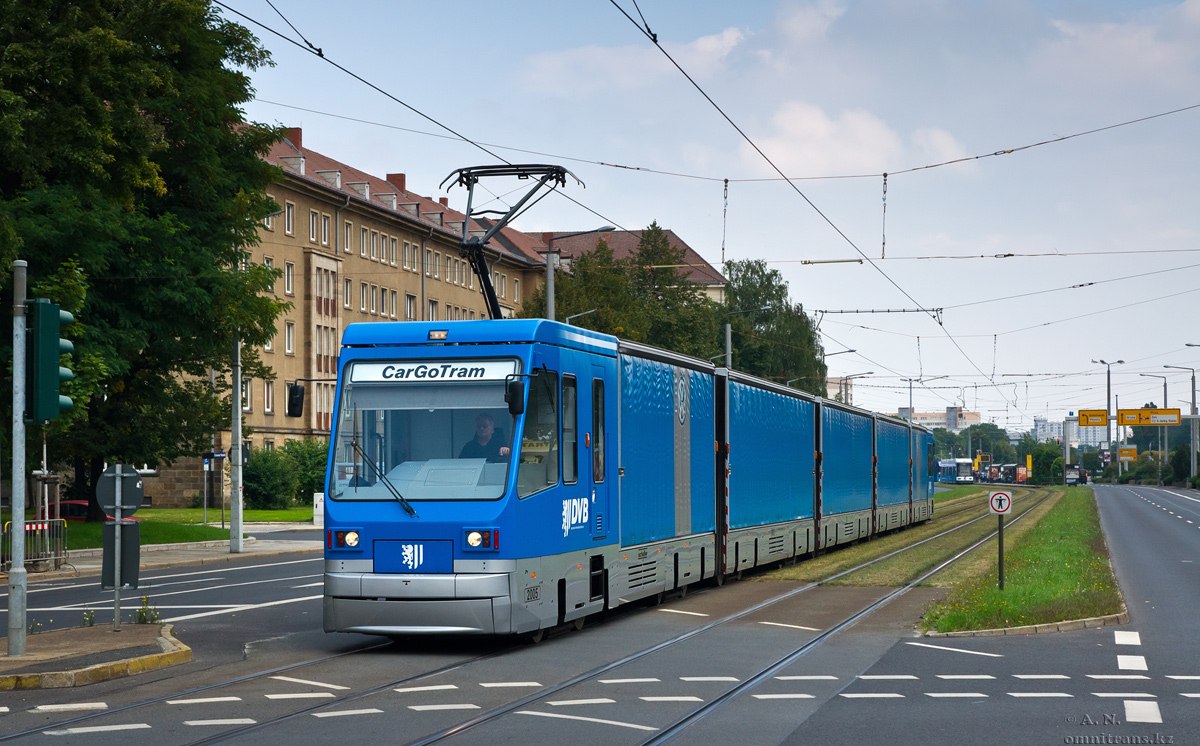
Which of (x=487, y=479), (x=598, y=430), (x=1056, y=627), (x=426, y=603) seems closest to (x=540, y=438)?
(x=487, y=479)

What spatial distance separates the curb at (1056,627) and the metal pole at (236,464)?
22426mm

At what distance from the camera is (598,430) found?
1538cm

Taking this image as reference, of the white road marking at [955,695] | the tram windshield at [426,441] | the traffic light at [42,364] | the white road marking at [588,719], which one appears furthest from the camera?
the tram windshield at [426,441]

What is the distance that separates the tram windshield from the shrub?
48.4 metres

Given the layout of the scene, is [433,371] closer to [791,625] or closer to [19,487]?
[19,487]

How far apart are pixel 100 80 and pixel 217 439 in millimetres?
36653

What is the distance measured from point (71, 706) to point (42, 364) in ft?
11.6

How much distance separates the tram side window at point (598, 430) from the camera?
15.2 metres

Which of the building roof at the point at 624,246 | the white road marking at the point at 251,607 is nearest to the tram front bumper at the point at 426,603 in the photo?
the white road marking at the point at 251,607

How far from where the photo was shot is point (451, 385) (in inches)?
537

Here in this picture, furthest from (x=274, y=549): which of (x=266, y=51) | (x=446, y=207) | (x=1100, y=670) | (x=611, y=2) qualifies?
(x=446, y=207)

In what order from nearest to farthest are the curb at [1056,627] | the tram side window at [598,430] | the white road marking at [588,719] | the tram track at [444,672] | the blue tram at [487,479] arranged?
the tram track at [444,672] → the white road marking at [588,719] → the blue tram at [487,479] → the curb at [1056,627] → the tram side window at [598,430]

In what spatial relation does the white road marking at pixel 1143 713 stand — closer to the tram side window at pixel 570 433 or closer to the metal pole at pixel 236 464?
the tram side window at pixel 570 433

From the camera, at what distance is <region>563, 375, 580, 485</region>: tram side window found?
1432 cm
